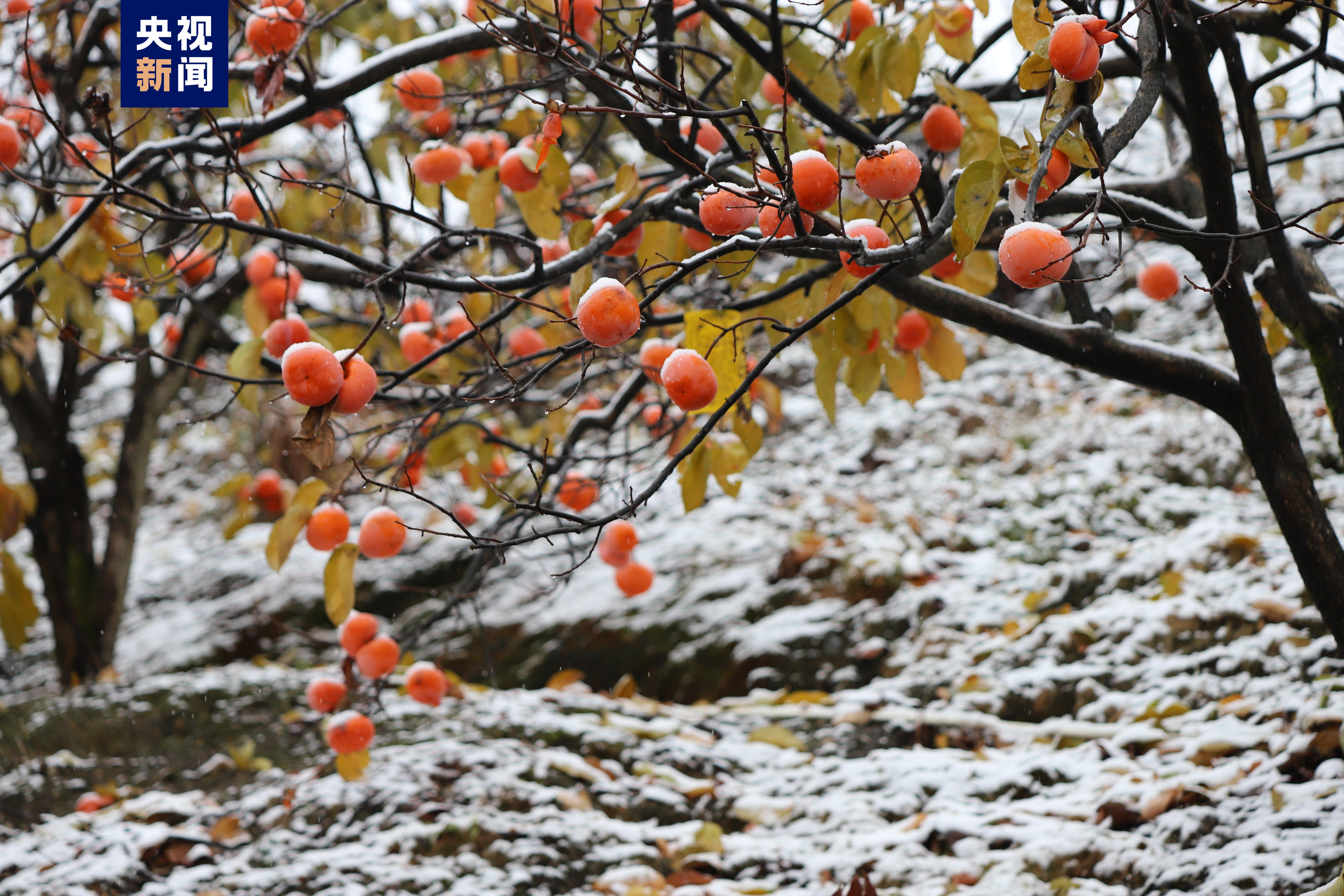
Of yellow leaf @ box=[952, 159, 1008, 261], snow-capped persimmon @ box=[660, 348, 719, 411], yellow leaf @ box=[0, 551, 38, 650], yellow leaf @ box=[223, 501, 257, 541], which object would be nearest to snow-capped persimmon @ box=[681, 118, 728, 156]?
snow-capped persimmon @ box=[660, 348, 719, 411]

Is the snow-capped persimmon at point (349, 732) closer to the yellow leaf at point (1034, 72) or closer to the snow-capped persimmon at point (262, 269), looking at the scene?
the snow-capped persimmon at point (262, 269)

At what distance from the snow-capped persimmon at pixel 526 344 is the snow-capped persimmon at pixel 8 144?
128 cm

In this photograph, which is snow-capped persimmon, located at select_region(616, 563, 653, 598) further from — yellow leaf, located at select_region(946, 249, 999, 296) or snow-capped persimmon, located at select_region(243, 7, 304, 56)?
snow-capped persimmon, located at select_region(243, 7, 304, 56)

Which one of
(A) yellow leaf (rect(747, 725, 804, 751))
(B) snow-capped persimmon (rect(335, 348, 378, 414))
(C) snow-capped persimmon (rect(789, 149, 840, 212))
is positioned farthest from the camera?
(A) yellow leaf (rect(747, 725, 804, 751))

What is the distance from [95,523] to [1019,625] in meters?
6.48

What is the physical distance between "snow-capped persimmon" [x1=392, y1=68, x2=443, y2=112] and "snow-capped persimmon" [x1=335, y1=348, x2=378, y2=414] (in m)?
1.08

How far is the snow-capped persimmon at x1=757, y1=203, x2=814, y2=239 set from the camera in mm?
1104

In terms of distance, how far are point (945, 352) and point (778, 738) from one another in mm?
1327

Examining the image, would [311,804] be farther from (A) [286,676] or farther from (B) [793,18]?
(B) [793,18]

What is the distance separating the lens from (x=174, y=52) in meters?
2.60

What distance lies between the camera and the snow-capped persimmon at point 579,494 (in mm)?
2404

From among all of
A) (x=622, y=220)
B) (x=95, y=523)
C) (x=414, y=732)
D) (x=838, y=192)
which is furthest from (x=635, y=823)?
(x=95, y=523)

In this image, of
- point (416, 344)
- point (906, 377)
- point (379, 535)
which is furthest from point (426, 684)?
point (906, 377)

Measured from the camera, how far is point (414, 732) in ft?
9.62
